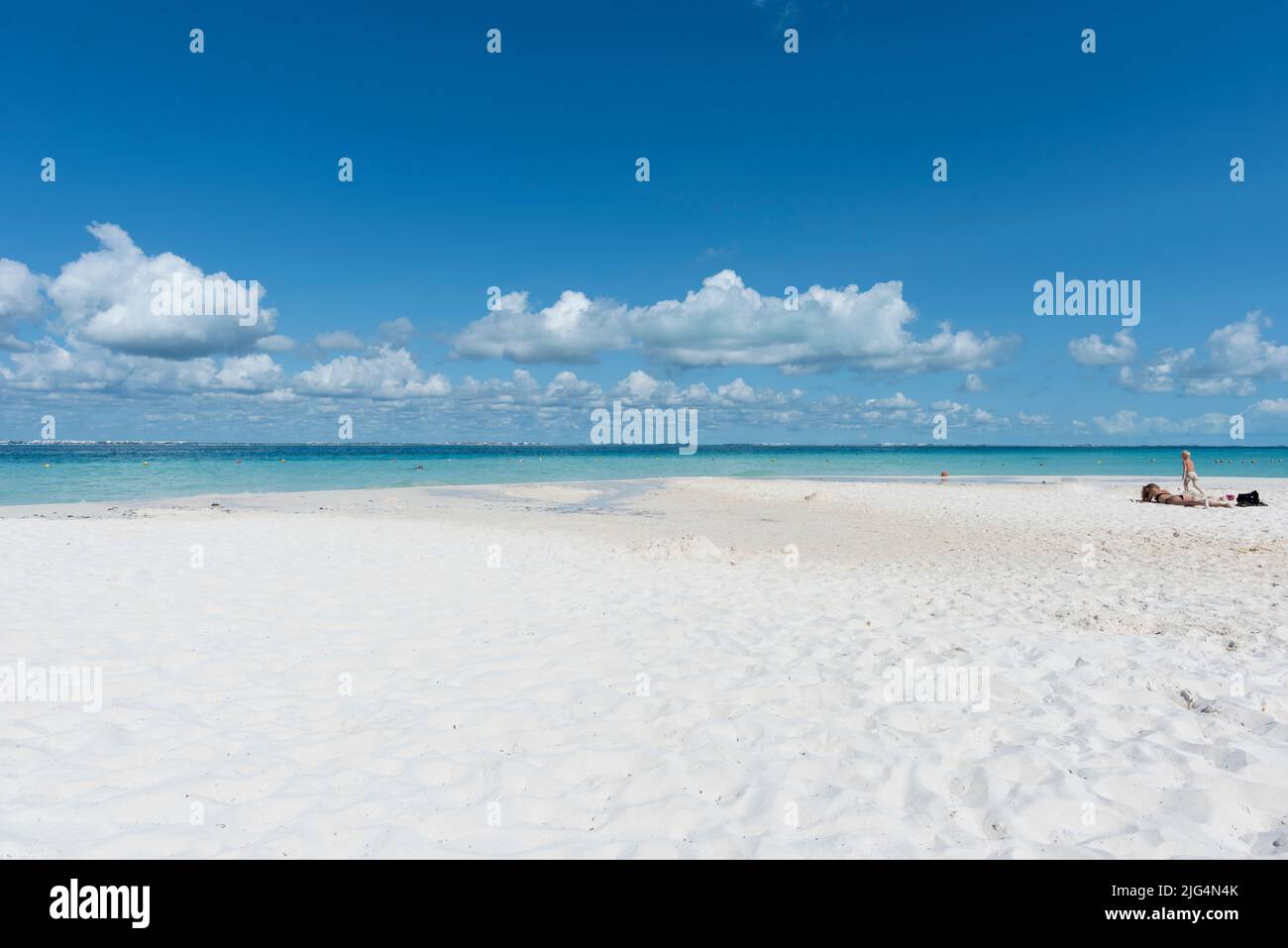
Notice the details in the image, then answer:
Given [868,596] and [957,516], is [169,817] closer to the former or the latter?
[868,596]

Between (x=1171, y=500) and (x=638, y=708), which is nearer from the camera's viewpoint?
(x=638, y=708)

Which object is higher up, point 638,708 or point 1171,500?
point 1171,500

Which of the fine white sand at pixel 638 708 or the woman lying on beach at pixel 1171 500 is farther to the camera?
the woman lying on beach at pixel 1171 500

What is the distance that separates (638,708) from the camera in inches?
231

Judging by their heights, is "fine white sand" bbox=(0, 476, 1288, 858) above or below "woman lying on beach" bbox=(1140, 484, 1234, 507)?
below

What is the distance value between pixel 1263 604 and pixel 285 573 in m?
14.7

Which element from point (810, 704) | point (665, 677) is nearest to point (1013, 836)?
point (810, 704)

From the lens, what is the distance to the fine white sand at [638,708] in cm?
397

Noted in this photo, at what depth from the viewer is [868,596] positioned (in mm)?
10000

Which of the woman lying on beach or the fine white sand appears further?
the woman lying on beach

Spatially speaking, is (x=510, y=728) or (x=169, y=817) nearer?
(x=169, y=817)

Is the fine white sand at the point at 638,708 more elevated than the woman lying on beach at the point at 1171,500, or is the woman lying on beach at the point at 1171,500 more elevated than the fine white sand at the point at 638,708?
the woman lying on beach at the point at 1171,500

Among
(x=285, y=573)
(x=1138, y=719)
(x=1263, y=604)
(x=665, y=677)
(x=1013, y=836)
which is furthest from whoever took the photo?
(x=285, y=573)

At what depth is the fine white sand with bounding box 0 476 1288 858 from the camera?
3975 millimetres
